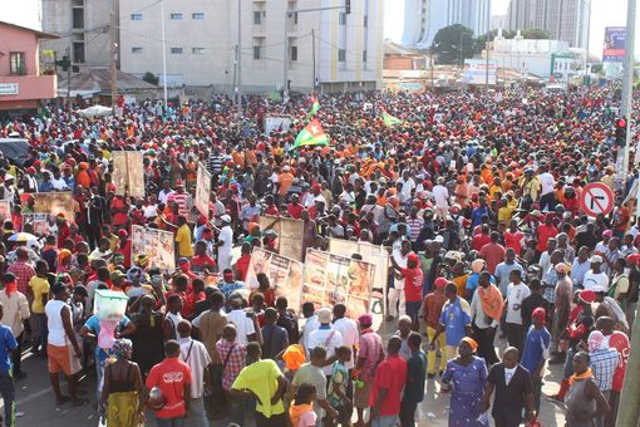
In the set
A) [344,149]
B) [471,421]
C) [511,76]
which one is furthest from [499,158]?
[511,76]

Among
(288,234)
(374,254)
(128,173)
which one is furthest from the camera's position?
(128,173)

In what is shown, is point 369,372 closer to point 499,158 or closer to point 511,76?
point 499,158

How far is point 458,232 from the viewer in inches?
525

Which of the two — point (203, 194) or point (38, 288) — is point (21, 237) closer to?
point (38, 288)

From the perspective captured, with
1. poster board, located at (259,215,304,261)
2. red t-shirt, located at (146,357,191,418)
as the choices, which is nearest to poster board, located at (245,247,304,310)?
poster board, located at (259,215,304,261)

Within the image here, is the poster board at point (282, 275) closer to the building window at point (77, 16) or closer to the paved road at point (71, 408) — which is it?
the paved road at point (71, 408)

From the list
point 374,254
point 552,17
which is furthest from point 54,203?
point 552,17

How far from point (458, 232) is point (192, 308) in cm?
546

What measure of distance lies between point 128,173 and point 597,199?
28.1 ft

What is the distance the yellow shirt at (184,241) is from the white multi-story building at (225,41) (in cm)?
5378

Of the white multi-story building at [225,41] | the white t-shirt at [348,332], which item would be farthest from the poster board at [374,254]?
the white multi-story building at [225,41]

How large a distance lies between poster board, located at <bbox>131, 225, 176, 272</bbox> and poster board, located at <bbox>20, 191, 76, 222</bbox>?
2.25 metres

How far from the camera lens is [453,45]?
133 m

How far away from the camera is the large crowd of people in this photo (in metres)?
7.41
